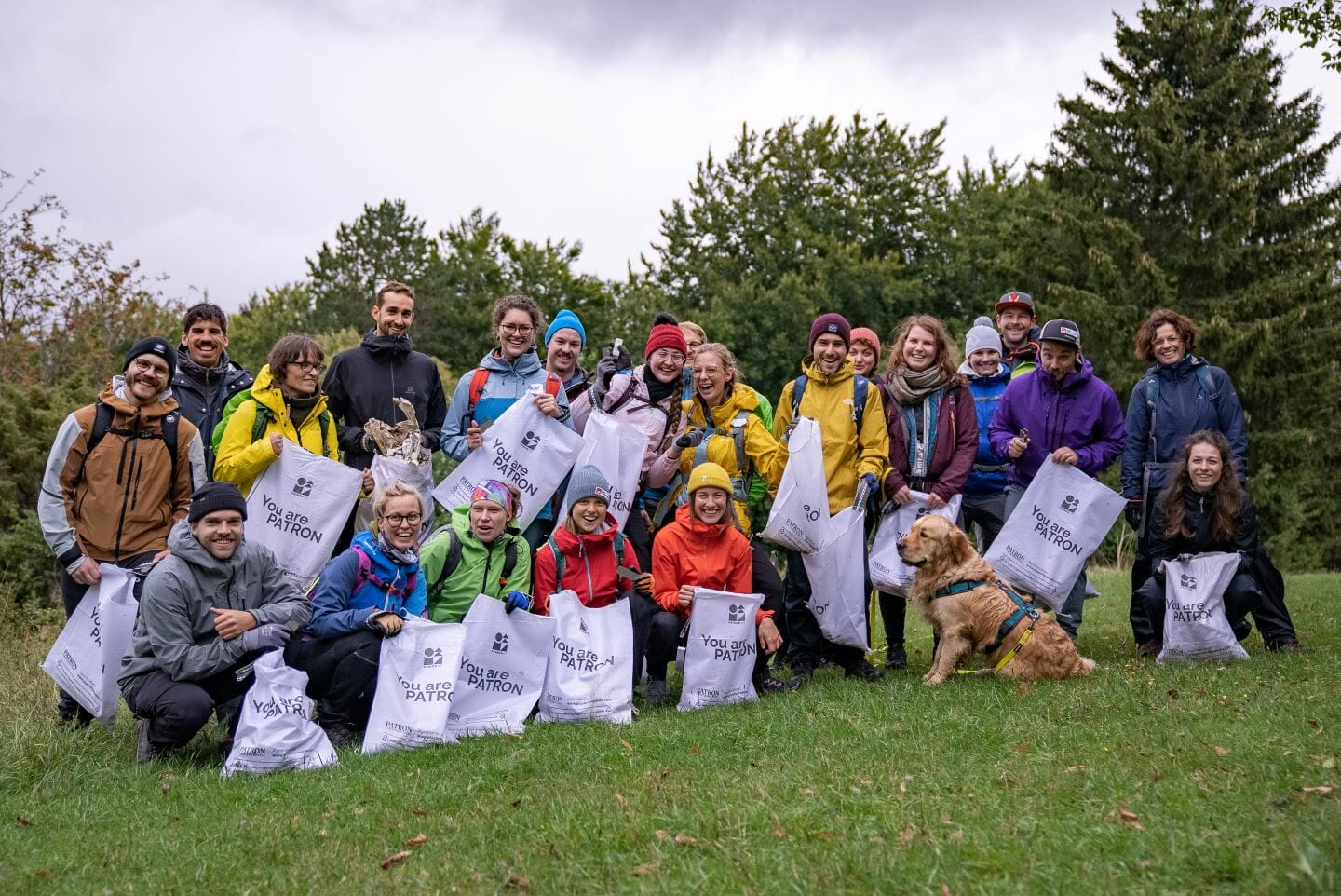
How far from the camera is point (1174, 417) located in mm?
7996

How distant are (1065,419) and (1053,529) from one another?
810 millimetres

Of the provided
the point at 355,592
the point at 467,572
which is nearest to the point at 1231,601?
the point at 467,572

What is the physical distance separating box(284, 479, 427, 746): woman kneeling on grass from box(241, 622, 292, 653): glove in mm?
277

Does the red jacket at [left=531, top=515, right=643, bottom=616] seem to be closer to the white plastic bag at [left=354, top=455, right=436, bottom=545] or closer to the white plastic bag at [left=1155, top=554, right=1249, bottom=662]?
the white plastic bag at [left=354, top=455, right=436, bottom=545]

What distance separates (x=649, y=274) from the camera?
140ft

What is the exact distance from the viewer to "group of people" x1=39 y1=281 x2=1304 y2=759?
6.62 m

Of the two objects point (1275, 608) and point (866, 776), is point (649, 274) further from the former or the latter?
point (866, 776)

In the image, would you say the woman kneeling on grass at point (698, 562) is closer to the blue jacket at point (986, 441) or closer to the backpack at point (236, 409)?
the blue jacket at point (986, 441)

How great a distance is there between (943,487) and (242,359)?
43.0 m

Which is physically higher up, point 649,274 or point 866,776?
point 649,274

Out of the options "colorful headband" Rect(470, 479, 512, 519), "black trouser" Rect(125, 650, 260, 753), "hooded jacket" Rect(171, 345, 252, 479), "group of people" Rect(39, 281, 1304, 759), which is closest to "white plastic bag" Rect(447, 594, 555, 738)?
"group of people" Rect(39, 281, 1304, 759)

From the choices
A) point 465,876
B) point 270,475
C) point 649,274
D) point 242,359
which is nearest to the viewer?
point 465,876

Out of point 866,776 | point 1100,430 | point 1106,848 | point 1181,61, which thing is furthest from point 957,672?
point 1181,61

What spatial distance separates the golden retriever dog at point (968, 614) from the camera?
285 inches
